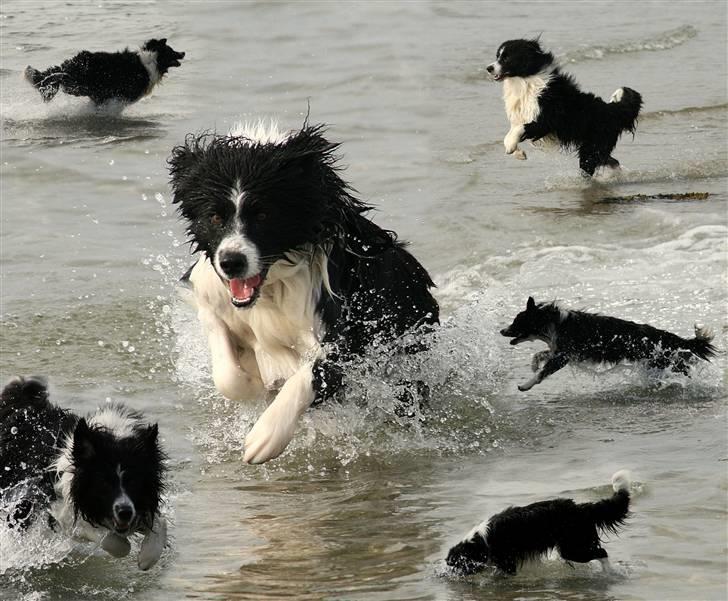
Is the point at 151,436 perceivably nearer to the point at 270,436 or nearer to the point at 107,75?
the point at 270,436

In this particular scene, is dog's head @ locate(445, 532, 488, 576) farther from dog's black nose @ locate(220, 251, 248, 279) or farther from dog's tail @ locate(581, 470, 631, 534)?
dog's black nose @ locate(220, 251, 248, 279)

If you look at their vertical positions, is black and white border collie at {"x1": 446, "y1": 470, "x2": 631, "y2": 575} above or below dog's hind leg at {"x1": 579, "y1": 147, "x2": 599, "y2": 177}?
below

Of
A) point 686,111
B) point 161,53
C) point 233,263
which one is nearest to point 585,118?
point 686,111

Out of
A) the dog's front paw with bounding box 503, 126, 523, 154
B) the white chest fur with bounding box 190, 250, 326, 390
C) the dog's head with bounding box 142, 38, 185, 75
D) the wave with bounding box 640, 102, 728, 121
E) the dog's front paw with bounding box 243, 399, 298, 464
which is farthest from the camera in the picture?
the dog's head with bounding box 142, 38, 185, 75

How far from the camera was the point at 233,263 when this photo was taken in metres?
5.70

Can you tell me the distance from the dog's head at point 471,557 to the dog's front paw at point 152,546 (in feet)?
3.32

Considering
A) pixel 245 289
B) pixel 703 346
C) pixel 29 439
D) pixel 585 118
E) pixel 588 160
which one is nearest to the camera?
pixel 29 439

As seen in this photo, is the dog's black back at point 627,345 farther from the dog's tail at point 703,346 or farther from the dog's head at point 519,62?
the dog's head at point 519,62

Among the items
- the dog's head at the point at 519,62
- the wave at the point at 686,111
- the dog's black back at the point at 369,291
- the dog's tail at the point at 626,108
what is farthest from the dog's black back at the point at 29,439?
the wave at the point at 686,111

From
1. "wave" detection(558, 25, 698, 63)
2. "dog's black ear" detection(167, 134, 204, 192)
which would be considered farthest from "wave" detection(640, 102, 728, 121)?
"dog's black ear" detection(167, 134, 204, 192)

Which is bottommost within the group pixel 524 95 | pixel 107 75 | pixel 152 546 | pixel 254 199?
pixel 152 546

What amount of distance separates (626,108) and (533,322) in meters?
5.18

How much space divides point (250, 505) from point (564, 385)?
2.36m

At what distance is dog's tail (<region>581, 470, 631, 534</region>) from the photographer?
4801mm
